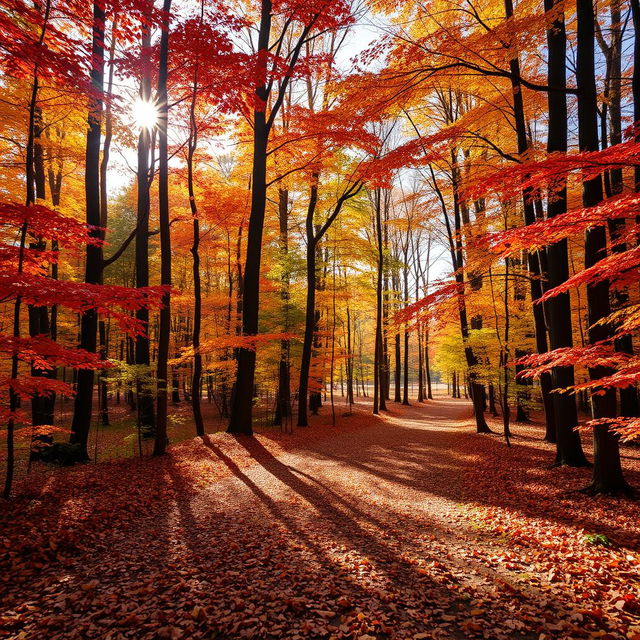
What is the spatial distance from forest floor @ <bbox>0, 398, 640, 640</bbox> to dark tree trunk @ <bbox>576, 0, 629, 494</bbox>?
→ 1.70 ft

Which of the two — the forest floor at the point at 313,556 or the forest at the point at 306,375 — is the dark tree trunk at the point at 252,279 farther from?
the forest floor at the point at 313,556

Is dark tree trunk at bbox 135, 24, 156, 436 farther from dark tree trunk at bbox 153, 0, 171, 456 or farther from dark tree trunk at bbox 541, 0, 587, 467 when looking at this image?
dark tree trunk at bbox 541, 0, 587, 467

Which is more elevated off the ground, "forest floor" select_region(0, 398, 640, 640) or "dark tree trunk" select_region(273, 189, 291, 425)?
"dark tree trunk" select_region(273, 189, 291, 425)

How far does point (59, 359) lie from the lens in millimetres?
5469

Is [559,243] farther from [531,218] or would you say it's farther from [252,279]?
[252,279]

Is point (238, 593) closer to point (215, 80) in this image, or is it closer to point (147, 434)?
point (147, 434)

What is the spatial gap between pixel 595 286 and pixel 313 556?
672 centimetres

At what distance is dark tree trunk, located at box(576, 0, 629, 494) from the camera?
607 cm

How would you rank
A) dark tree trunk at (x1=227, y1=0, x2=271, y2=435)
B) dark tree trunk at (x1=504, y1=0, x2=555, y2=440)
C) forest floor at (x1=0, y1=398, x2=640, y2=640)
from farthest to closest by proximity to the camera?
1. dark tree trunk at (x1=227, y1=0, x2=271, y2=435)
2. dark tree trunk at (x1=504, y1=0, x2=555, y2=440)
3. forest floor at (x1=0, y1=398, x2=640, y2=640)

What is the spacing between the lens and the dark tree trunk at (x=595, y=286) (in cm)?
607

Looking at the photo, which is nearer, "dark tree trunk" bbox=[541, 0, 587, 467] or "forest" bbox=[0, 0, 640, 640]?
"forest" bbox=[0, 0, 640, 640]

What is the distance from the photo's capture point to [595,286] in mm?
6105

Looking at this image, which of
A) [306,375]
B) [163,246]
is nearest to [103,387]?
[306,375]

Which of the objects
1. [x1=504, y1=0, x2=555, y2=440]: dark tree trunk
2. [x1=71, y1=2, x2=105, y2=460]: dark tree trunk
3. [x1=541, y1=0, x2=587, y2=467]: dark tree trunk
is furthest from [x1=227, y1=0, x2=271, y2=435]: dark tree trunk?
[x1=541, y1=0, x2=587, y2=467]: dark tree trunk
